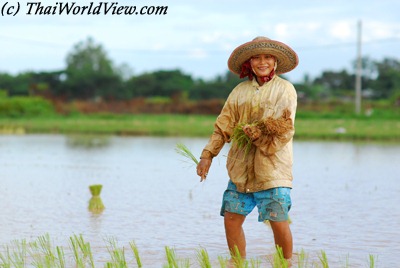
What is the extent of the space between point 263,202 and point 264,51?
3.39 ft

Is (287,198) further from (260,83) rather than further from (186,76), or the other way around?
(186,76)

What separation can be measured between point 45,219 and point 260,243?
2.31 meters

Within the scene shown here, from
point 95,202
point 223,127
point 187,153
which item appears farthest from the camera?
point 95,202

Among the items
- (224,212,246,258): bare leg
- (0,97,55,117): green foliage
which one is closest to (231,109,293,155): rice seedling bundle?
(224,212,246,258): bare leg

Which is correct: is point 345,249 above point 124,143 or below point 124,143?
below

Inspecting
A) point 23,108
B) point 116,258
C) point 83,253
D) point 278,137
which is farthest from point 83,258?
point 23,108

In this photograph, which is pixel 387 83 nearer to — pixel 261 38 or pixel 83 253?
pixel 261 38

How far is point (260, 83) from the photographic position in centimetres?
621

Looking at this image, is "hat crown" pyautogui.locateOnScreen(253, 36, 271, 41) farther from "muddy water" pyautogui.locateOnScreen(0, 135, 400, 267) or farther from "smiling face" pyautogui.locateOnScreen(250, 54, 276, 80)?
"muddy water" pyautogui.locateOnScreen(0, 135, 400, 267)

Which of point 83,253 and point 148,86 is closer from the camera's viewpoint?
point 83,253

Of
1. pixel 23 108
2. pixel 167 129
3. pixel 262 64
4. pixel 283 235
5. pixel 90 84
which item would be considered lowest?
pixel 283 235

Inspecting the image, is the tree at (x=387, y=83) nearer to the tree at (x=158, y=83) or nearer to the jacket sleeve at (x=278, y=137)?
the tree at (x=158, y=83)

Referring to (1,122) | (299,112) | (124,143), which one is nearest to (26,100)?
(1,122)

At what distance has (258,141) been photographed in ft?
19.6
